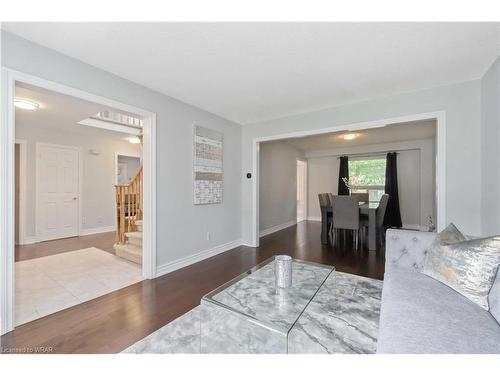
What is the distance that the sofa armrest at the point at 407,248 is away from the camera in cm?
185

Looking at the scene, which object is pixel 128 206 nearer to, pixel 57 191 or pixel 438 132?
pixel 57 191

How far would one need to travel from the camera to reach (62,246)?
4.13m

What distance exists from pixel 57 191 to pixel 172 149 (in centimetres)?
360

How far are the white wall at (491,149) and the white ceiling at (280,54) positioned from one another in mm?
191

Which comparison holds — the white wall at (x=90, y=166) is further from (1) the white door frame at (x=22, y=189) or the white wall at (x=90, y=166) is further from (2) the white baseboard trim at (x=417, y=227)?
(2) the white baseboard trim at (x=417, y=227)

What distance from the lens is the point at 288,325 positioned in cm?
124

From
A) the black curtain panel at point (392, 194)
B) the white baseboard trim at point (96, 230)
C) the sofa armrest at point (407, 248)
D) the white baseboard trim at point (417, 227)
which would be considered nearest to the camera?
the sofa armrest at point (407, 248)

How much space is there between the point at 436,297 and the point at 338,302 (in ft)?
3.05

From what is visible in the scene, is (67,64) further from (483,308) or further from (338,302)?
(483,308)

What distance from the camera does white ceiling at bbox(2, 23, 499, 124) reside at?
5.49 feet

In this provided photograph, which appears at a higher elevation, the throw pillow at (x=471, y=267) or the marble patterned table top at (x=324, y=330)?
the throw pillow at (x=471, y=267)

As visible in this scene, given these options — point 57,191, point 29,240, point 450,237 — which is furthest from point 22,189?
point 450,237

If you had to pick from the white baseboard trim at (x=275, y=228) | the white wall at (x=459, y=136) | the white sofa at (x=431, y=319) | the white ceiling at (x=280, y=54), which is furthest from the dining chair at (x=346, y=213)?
the white sofa at (x=431, y=319)

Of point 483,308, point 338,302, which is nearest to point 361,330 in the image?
point 338,302
